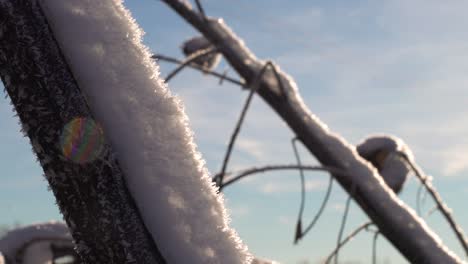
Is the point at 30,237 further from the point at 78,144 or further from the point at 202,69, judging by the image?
the point at 78,144

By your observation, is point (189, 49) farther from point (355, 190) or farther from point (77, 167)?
point (77, 167)

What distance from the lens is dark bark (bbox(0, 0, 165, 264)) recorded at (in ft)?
1.51

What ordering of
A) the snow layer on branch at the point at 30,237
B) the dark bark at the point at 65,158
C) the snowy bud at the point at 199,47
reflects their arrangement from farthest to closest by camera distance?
the snowy bud at the point at 199,47 < the snow layer on branch at the point at 30,237 < the dark bark at the point at 65,158

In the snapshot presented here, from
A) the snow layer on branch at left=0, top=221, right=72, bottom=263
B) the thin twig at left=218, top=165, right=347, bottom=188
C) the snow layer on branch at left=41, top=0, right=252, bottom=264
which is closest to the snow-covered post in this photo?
the thin twig at left=218, top=165, right=347, bottom=188

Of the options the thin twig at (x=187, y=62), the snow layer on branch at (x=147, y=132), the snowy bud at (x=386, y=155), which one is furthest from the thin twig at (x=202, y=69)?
the snow layer on branch at (x=147, y=132)

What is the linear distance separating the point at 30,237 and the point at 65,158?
0.84 m

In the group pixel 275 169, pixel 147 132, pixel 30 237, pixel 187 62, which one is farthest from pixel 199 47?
pixel 147 132

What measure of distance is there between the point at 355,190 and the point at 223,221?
0.87 metres

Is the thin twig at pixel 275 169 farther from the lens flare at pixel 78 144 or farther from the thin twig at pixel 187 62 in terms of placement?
the lens flare at pixel 78 144

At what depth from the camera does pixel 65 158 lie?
0.47 m

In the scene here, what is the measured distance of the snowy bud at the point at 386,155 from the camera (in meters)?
1.53

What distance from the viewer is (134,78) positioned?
1.67 feet

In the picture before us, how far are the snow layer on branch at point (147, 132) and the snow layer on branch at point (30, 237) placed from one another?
2.68ft

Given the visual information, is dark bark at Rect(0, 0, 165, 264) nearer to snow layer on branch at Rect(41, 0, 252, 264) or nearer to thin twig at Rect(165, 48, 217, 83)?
snow layer on branch at Rect(41, 0, 252, 264)
